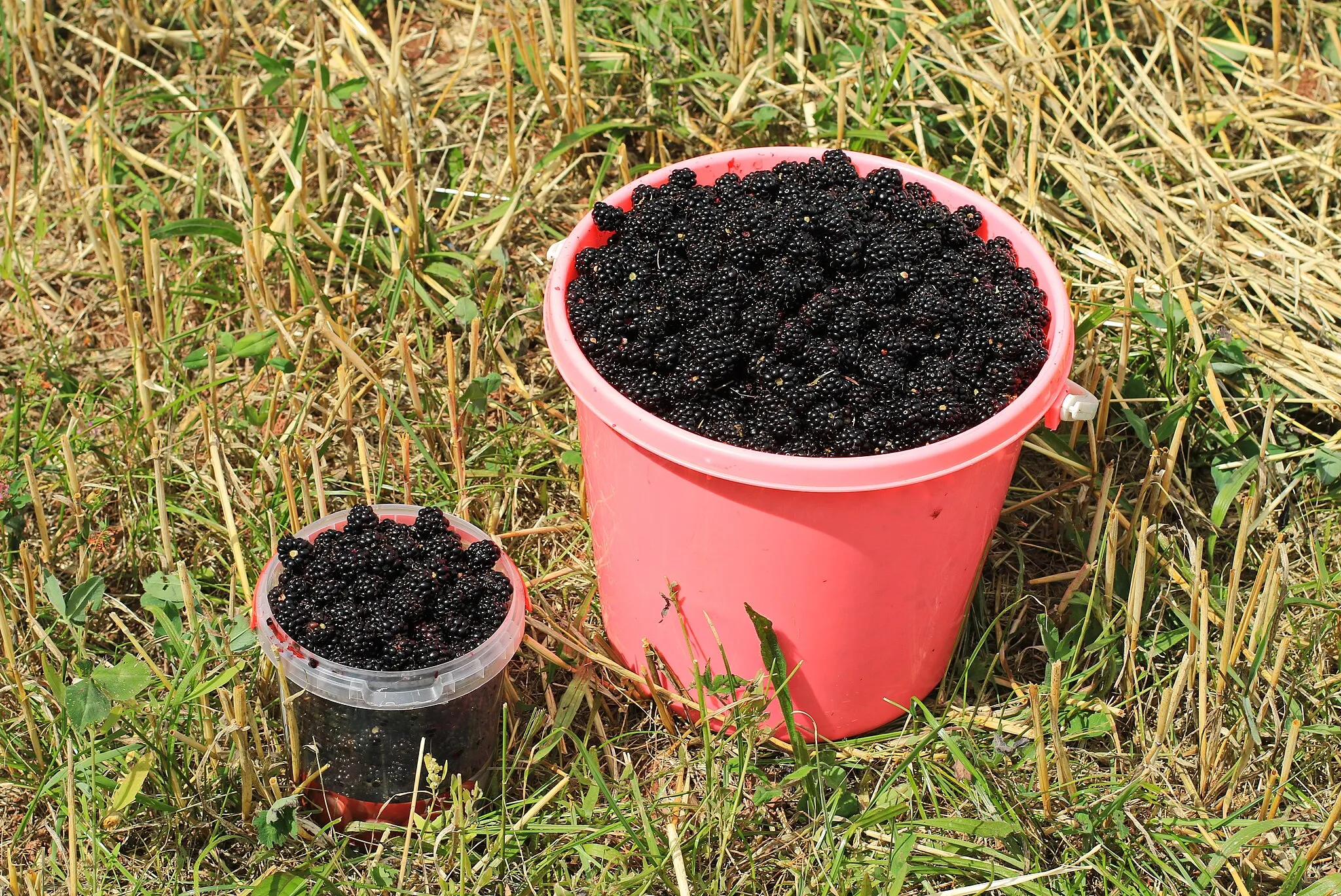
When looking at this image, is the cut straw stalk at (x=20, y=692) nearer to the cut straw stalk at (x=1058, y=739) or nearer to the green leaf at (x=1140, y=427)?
the cut straw stalk at (x=1058, y=739)

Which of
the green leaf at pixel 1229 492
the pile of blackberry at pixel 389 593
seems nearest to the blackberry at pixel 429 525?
the pile of blackberry at pixel 389 593

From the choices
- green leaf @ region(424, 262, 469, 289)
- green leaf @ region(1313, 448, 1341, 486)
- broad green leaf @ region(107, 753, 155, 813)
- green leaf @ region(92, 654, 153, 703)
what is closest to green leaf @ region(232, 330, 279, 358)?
green leaf @ region(424, 262, 469, 289)

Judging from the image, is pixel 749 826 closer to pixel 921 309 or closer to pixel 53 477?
pixel 921 309

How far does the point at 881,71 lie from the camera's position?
2.49m

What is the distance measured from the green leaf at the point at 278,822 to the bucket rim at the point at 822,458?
0.62 meters

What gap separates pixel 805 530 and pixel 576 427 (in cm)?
76

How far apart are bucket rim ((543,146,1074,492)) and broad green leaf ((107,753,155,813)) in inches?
27.0

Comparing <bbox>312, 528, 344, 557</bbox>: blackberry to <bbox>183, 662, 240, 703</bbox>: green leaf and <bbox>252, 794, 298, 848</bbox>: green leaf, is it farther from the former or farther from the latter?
<bbox>252, 794, 298, 848</bbox>: green leaf

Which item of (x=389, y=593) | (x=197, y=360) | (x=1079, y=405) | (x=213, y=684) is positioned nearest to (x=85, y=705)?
(x=213, y=684)

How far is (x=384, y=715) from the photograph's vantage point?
1.57 meters

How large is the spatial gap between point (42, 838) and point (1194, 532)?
174 cm

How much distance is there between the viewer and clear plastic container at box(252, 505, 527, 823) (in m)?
1.55

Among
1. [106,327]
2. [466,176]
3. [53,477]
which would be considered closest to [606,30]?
[466,176]

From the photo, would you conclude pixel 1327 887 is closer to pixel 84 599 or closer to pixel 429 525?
pixel 429 525
